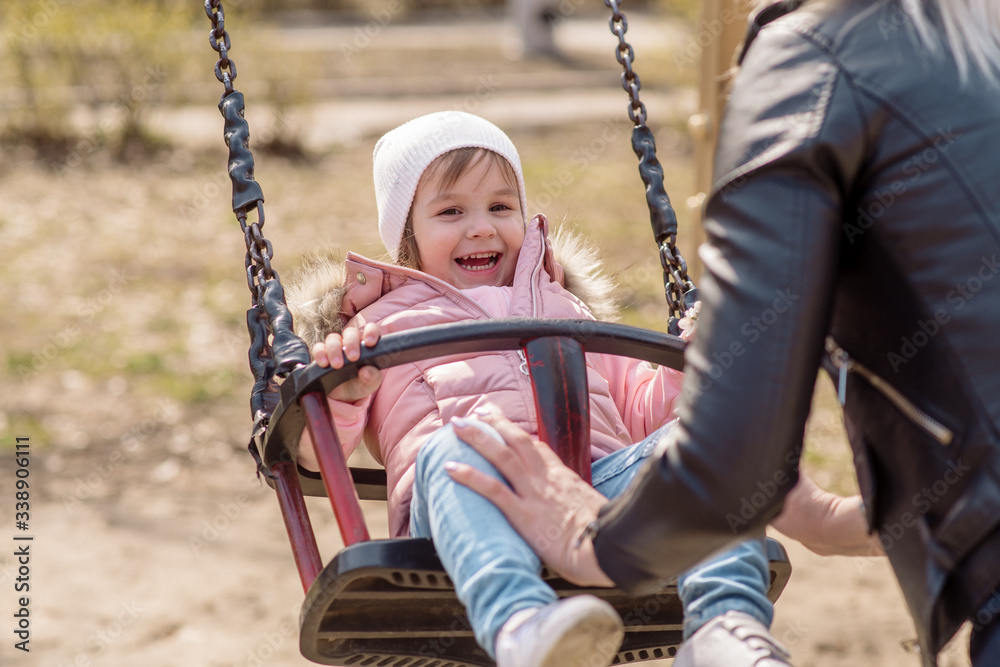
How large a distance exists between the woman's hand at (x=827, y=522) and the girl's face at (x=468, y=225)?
801 mm

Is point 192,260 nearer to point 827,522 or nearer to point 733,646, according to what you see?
point 827,522

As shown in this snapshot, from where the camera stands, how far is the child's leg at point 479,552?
4.93 feet

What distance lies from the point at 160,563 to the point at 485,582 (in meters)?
2.49

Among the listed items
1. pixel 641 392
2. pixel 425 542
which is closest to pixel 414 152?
pixel 641 392

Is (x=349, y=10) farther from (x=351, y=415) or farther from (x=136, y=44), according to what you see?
(x=351, y=415)

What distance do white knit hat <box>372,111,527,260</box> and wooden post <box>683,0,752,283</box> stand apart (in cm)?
176

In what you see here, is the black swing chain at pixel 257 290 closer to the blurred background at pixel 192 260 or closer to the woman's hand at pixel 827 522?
the woman's hand at pixel 827 522

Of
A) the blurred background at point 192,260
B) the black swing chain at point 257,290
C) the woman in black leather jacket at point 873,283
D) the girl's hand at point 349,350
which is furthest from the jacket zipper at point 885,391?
the blurred background at point 192,260

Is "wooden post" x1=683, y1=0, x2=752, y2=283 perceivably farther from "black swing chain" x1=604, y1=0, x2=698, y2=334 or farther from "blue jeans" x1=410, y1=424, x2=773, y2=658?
"blue jeans" x1=410, y1=424, x2=773, y2=658

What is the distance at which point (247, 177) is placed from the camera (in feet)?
7.25

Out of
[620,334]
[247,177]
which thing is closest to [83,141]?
[247,177]

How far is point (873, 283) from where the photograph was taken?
128 centimetres

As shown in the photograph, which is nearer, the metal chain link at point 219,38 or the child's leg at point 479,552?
the child's leg at point 479,552

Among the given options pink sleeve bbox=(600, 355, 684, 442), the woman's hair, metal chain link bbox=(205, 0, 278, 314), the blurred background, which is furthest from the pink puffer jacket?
the blurred background
